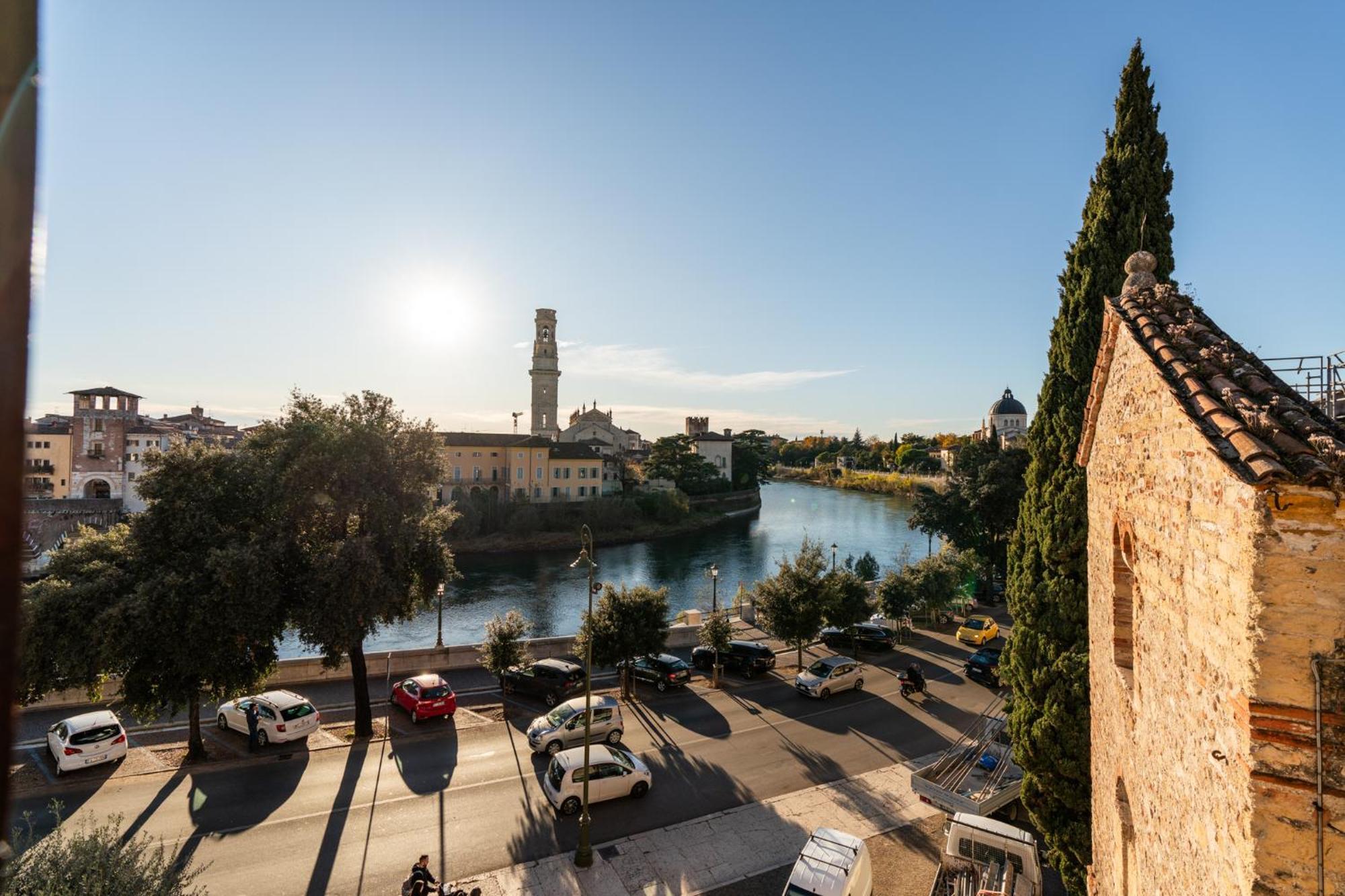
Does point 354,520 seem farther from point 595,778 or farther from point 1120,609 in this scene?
point 1120,609

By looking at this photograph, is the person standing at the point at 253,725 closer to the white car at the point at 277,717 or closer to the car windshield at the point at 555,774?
the white car at the point at 277,717

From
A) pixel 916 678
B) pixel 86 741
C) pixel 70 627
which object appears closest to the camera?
pixel 70 627

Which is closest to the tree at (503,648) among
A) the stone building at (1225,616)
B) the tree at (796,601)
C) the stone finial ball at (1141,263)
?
the tree at (796,601)

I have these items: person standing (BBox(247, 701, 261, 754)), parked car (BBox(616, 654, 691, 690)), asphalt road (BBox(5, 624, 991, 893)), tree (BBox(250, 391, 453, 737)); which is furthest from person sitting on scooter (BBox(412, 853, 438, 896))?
parked car (BBox(616, 654, 691, 690))

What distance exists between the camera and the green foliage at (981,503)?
3206cm

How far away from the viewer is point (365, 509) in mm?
16156

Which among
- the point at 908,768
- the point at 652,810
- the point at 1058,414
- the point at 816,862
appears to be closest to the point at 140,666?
the point at 652,810

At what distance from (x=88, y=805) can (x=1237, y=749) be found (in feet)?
56.8

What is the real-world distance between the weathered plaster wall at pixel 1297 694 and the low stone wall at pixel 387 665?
60.5 feet

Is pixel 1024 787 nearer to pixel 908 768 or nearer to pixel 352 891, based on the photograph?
pixel 908 768

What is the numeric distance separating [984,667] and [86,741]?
80.4ft

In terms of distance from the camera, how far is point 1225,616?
3.24 meters

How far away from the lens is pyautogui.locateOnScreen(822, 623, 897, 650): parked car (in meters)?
25.9

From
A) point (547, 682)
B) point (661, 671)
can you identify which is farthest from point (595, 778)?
point (661, 671)
